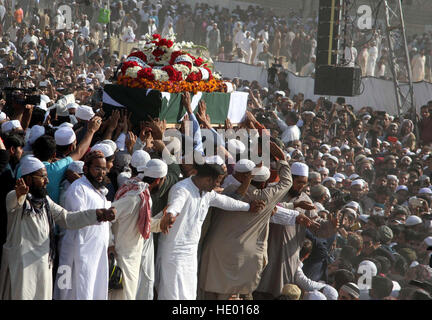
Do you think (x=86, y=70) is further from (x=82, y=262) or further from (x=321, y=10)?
(x=82, y=262)

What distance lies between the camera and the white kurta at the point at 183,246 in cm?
579

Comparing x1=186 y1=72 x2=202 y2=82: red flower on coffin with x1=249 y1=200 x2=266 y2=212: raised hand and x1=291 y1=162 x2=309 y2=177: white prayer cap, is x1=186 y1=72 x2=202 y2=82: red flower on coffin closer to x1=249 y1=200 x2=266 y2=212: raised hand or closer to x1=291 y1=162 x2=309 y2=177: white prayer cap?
x1=291 y1=162 x2=309 y2=177: white prayer cap

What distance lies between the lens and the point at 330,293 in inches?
258

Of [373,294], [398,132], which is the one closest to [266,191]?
[373,294]

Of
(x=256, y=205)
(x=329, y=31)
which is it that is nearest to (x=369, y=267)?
(x=256, y=205)

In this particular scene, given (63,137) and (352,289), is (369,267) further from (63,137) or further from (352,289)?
(63,137)

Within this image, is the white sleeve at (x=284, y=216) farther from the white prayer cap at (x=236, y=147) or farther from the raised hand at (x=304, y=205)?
the white prayer cap at (x=236, y=147)

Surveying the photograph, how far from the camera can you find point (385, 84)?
17.3 m

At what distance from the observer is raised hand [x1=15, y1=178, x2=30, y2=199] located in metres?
4.85

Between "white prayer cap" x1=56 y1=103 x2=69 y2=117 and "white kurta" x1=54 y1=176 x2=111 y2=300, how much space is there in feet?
11.7

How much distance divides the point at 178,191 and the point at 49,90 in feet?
22.7

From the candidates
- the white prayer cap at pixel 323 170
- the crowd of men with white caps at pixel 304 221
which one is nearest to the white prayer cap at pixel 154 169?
the crowd of men with white caps at pixel 304 221

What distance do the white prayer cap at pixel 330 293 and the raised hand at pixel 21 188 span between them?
291 centimetres

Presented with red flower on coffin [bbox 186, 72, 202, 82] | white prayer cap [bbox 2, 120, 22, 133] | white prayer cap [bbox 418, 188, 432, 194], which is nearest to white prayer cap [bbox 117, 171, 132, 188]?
white prayer cap [bbox 2, 120, 22, 133]
